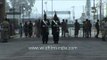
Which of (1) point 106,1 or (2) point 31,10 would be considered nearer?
(1) point 106,1

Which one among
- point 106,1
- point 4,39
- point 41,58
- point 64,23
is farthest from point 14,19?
point 41,58

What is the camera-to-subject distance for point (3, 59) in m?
17.1

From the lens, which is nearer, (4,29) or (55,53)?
(55,53)

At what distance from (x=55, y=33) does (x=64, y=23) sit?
43.2 ft

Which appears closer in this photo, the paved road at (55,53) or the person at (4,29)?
the paved road at (55,53)

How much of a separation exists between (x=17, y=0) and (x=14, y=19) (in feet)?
135

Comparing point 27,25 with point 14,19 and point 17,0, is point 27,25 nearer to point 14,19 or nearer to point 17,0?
point 14,19

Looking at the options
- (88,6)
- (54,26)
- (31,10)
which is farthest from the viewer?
(31,10)

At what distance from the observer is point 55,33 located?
92.1ft

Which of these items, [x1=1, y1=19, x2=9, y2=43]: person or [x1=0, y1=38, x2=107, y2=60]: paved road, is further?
[x1=1, y1=19, x2=9, y2=43]: person

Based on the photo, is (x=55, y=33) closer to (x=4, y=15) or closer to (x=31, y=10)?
(x=4, y=15)

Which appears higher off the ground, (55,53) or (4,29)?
(4,29)

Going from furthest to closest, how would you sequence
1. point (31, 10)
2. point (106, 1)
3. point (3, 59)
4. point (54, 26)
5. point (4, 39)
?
point (31, 10)
point (106, 1)
point (4, 39)
point (54, 26)
point (3, 59)

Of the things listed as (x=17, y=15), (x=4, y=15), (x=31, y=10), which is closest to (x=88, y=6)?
(x=31, y=10)
